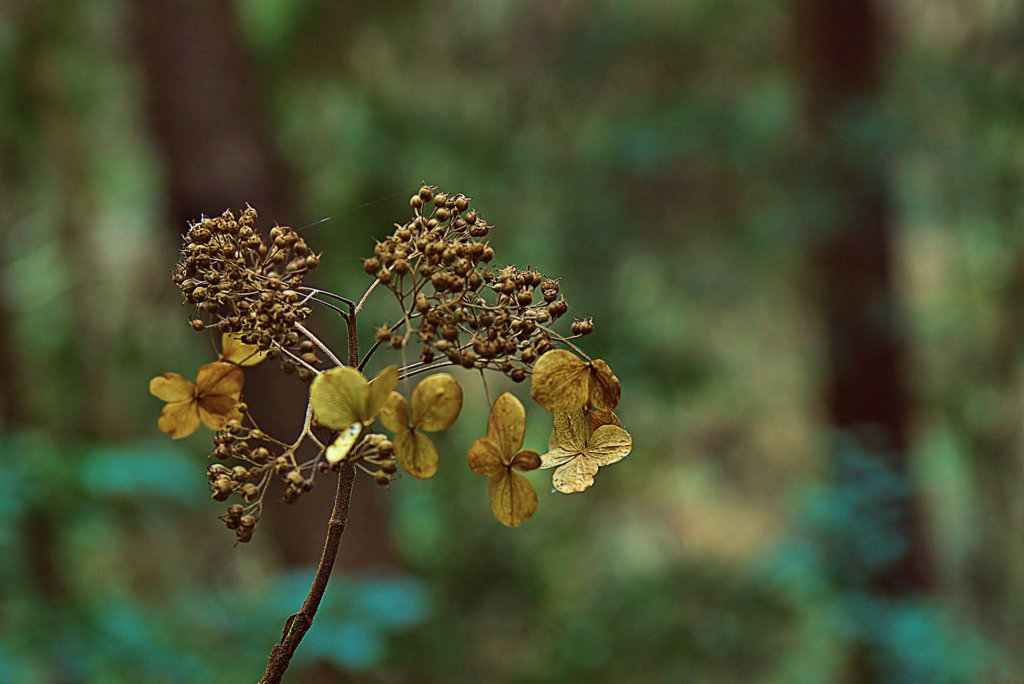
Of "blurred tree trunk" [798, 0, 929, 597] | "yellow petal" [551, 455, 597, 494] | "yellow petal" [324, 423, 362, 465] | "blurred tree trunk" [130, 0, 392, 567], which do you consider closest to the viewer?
"yellow petal" [324, 423, 362, 465]

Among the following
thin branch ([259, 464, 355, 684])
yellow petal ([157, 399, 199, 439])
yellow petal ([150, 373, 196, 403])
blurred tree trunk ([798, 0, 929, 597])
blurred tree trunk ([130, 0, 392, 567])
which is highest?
blurred tree trunk ([798, 0, 929, 597])

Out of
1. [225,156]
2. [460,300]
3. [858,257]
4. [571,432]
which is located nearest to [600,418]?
[571,432]

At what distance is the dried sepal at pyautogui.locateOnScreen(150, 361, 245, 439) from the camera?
1.91 feet

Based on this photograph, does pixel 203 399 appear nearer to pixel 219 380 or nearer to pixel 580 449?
pixel 219 380

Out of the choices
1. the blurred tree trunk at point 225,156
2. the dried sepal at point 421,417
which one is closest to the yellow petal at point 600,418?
the dried sepal at point 421,417

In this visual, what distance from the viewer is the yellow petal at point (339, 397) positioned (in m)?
0.46

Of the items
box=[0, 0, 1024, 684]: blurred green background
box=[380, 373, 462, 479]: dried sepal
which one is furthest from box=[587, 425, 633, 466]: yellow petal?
box=[0, 0, 1024, 684]: blurred green background

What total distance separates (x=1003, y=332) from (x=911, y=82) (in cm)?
104

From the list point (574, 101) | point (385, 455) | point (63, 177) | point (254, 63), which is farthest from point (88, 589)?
point (385, 455)

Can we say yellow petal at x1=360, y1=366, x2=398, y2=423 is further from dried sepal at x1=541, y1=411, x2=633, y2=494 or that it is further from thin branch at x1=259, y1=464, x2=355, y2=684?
dried sepal at x1=541, y1=411, x2=633, y2=494

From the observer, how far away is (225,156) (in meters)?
2.54

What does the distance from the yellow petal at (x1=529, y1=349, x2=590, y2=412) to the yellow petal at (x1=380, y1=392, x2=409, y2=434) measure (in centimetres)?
9

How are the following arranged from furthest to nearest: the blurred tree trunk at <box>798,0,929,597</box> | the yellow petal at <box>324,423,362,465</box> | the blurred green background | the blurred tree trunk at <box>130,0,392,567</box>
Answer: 1. the blurred tree trunk at <box>798,0,929,597</box>
2. the blurred green background
3. the blurred tree trunk at <box>130,0,392,567</box>
4. the yellow petal at <box>324,423,362,465</box>

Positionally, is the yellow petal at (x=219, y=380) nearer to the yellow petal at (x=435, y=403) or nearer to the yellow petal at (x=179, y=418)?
the yellow petal at (x=179, y=418)
